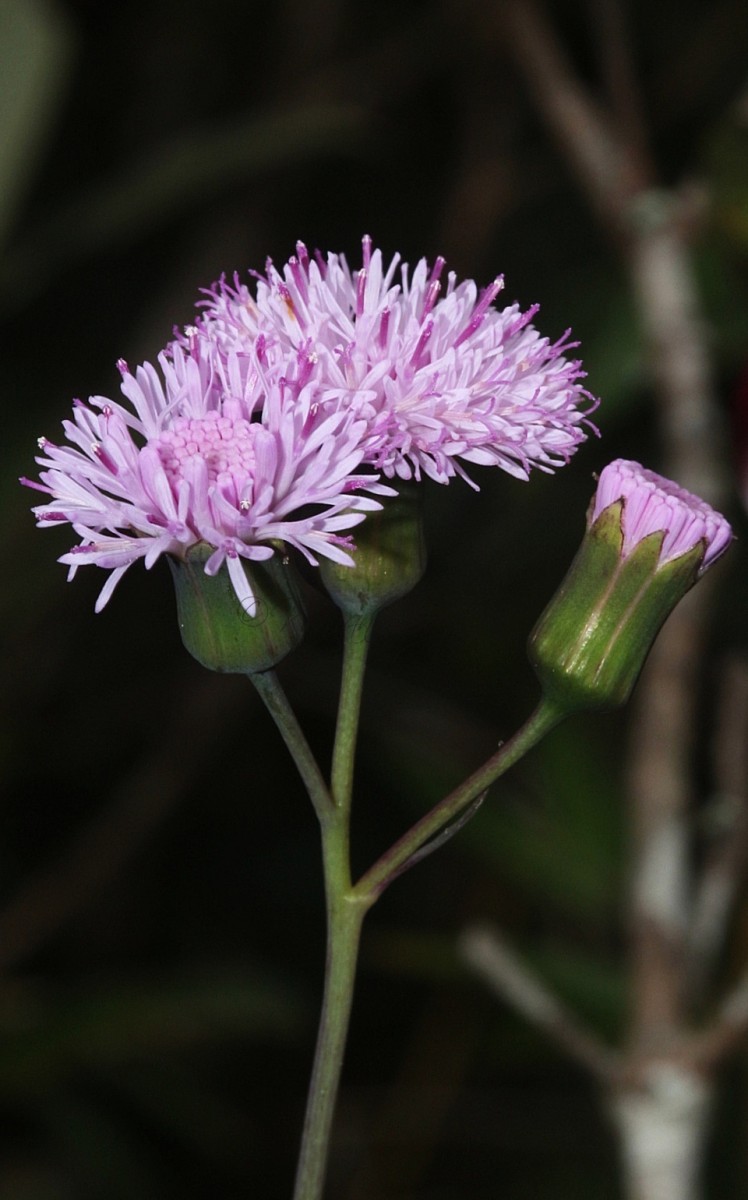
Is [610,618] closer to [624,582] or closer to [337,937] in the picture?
[624,582]

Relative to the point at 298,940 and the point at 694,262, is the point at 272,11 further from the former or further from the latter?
the point at 298,940

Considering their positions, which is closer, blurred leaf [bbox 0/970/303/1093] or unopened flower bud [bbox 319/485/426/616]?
unopened flower bud [bbox 319/485/426/616]

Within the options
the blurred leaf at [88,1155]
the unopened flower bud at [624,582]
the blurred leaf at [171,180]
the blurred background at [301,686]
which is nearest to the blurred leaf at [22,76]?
the blurred background at [301,686]

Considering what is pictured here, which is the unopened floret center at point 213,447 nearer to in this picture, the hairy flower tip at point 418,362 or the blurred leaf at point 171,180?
the hairy flower tip at point 418,362

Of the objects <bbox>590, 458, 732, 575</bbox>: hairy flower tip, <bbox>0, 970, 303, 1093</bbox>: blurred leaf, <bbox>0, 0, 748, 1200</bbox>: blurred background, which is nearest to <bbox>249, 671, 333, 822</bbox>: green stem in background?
<bbox>590, 458, 732, 575</bbox>: hairy flower tip

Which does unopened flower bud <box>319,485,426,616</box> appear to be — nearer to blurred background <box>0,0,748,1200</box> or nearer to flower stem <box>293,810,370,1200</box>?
flower stem <box>293,810,370,1200</box>
